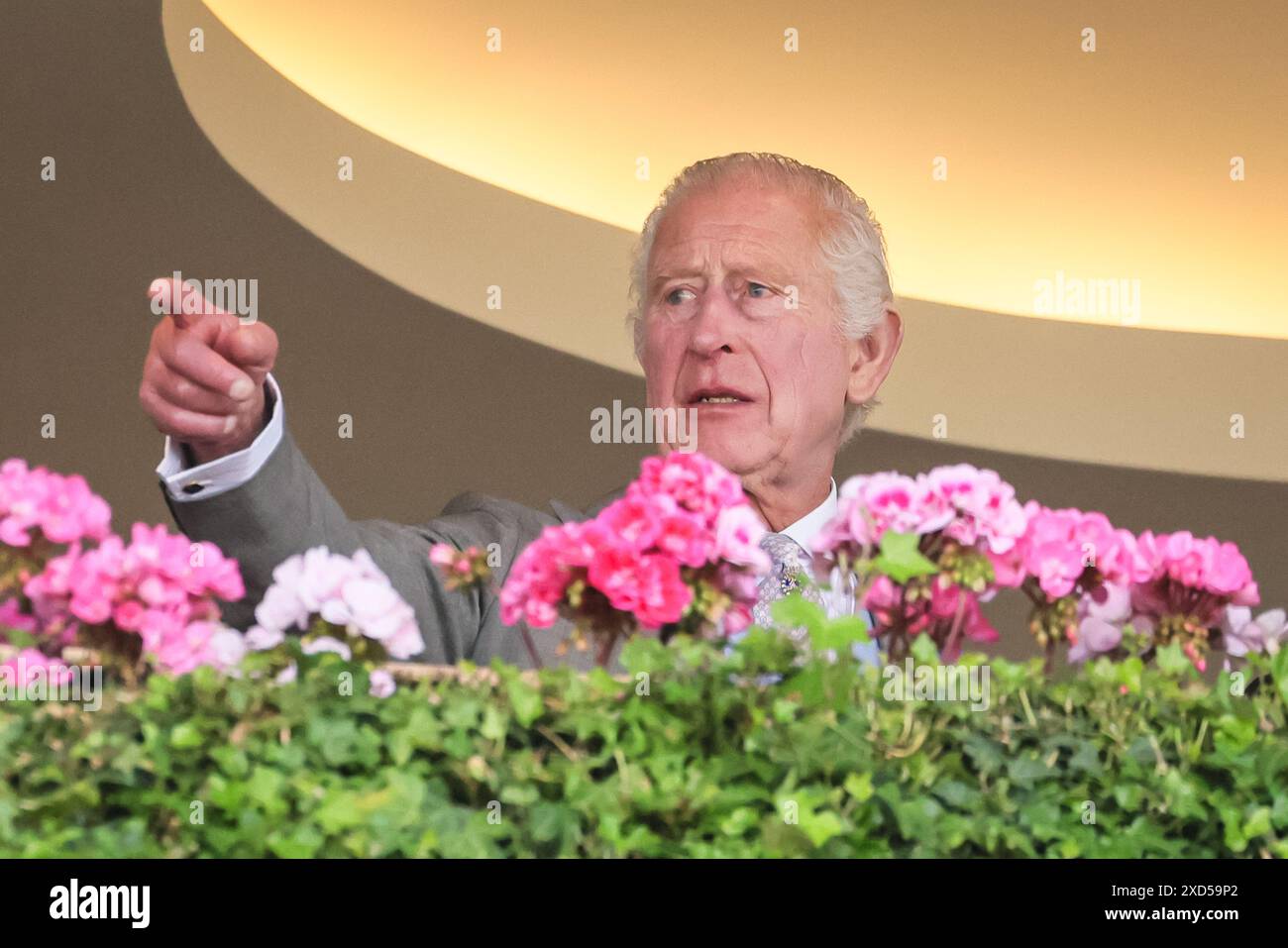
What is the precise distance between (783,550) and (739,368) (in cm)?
31

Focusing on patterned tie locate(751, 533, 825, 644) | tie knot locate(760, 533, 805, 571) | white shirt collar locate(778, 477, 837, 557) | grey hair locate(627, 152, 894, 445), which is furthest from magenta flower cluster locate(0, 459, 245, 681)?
grey hair locate(627, 152, 894, 445)

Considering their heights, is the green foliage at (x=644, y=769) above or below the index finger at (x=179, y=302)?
below

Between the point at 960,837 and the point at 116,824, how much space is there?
0.63 metres

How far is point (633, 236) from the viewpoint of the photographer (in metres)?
4.71

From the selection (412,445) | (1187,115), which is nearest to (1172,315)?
(1187,115)

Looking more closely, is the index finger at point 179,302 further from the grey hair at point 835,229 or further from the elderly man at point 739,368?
the grey hair at point 835,229

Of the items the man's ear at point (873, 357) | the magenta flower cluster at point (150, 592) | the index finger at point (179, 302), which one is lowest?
the magenta flower cluster at point (150, 592)

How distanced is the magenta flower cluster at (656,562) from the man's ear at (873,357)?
1.48m

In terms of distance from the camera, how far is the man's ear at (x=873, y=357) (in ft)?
9.18

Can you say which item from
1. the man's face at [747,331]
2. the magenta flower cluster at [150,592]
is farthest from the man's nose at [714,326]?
the magenta flower cluster at [150,592]

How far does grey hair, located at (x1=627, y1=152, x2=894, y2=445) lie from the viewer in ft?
8.87

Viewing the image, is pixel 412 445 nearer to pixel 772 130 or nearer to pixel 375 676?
pixel 772 130

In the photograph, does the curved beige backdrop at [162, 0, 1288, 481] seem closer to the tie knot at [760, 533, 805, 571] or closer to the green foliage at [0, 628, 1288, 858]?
the tie knot at [760, 533, 805, 571]

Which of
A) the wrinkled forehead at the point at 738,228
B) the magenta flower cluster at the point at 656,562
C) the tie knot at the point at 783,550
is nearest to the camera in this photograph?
the magenta flower cluster at the point at 656,562
